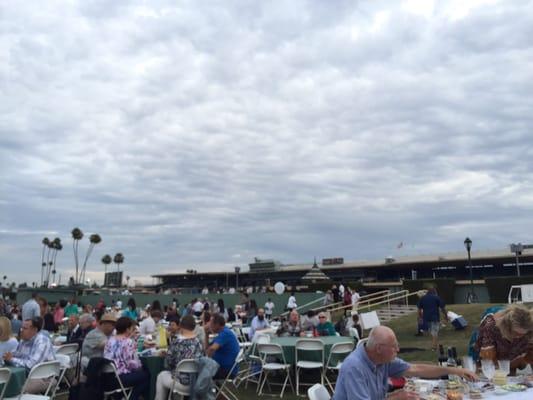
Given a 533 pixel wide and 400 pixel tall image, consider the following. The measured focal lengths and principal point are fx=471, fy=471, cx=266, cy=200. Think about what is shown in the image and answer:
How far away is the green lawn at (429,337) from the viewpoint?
12508 mm

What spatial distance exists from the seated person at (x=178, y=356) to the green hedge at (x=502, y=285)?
72.0 feet

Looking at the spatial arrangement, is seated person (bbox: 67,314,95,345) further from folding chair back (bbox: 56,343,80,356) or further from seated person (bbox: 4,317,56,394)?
seated person (bbox: 4,317,56,394)

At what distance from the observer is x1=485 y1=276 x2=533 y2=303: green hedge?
24047mm

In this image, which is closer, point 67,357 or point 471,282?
point 67,357

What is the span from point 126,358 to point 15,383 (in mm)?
1391

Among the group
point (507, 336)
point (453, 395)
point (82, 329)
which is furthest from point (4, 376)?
point (507, 336)

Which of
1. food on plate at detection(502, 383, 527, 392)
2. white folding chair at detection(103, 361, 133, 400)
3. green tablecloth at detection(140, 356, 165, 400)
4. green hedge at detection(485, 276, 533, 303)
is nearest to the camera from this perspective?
food on plate at detection(502, 383, 527, 392)

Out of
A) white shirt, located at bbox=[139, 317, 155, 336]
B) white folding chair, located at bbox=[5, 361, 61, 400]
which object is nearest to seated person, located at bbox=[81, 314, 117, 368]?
white folding chair, located at bbox=[5, 361, 61, 400]

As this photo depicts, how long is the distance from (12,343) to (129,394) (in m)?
1.94

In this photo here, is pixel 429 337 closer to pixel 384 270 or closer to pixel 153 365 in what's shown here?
pixel 153 365

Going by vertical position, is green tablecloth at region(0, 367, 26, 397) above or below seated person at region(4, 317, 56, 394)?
Result: below

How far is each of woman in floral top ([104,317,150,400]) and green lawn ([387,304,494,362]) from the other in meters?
7.75

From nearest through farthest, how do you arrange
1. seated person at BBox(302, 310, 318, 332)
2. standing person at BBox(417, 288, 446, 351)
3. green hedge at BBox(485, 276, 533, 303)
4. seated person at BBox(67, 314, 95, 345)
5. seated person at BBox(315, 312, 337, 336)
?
seated person at BBox(67, 314, 95, 345), seated person at BBox(315, 312, 337, 336), seated person at BBox(302, 310, 318, 332), standing person at BBox(417, 288, 446, 351), green hedge at BBox(485, 276, 533, 303)

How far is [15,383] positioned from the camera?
6.00 meters
